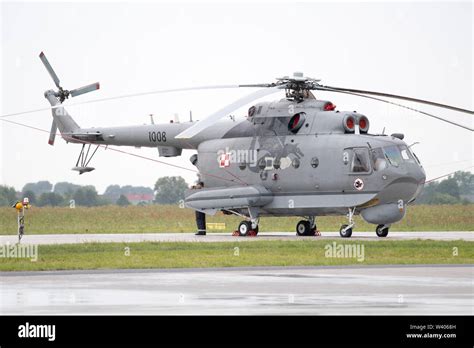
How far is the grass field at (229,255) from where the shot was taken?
27906 millimetres

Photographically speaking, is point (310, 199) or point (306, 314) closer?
point (306, 314)

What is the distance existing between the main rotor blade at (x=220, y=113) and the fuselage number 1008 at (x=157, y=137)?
8.19 metres

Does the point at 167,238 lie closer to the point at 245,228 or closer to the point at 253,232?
the point at 245,228

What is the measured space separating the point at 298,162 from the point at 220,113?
25.2 feet

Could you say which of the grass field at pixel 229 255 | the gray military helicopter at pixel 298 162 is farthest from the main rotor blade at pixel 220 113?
the grass field at pixel 229 255

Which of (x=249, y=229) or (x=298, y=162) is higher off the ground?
(x=298, y=162)

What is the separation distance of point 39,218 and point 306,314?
46.8 metres

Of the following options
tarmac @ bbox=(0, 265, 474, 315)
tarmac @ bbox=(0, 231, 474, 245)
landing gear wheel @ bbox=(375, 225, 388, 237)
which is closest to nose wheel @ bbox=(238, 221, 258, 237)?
tarmac @ bbox=(0, 231, 474, 245)

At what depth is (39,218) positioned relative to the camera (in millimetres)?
62250
